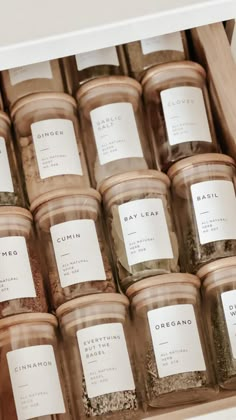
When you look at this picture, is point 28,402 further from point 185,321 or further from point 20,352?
point 185,321

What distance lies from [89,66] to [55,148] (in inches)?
7.6

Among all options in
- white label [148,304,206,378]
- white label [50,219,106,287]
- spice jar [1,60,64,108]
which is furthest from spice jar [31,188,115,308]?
spice jar [1,60,64,108]

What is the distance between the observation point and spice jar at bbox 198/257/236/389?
1419 millimetres

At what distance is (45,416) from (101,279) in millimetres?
234

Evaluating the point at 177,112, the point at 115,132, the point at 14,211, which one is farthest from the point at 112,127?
the point at 14,211

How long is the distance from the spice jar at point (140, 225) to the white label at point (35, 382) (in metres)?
0.20

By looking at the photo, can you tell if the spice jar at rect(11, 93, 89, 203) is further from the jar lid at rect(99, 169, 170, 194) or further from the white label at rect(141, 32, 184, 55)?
the white label at rect(141, 32, 184, 55)

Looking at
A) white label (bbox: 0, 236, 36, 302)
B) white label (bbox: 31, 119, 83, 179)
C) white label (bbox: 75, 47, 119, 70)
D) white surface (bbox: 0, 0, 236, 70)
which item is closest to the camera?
white surface (bbox: 0, 0, 236, 70)

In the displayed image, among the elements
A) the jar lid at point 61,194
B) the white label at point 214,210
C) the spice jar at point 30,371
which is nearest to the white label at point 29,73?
the jar lid at point 61,194

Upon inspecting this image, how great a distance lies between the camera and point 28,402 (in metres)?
1.33

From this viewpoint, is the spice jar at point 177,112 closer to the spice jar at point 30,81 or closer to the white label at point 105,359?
the spice jar at point 30,81

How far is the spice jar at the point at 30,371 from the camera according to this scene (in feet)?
4.37

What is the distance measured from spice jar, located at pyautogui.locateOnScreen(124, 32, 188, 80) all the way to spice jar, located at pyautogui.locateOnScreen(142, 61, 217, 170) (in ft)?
0.12

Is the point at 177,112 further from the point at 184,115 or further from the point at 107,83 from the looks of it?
the point at 107,83
